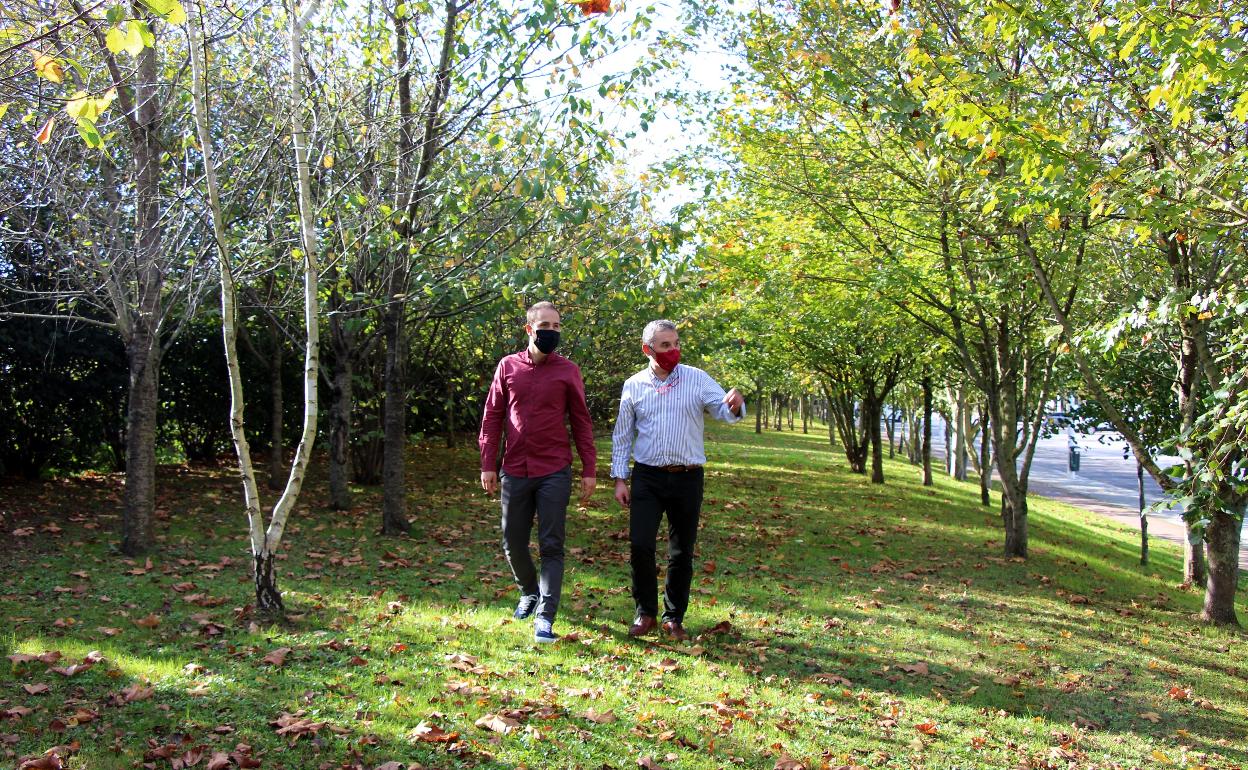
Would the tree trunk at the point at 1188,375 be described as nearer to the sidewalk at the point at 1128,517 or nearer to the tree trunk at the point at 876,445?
the sidewalk at the point at 1128,517

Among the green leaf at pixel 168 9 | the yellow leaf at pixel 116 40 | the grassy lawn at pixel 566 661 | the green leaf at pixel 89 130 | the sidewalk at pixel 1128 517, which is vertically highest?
the green leaf at pixel 168 9

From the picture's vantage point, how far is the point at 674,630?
5664mm

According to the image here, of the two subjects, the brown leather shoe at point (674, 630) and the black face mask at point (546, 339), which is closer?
the black face mask at point (546, 339)

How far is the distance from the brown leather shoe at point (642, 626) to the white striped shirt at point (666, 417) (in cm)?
95

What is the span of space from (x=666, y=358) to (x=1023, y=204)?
3.15 meters

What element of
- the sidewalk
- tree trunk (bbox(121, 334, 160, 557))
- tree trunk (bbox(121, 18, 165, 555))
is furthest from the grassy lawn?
the sidewalk

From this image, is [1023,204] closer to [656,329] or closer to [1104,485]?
[656,329]

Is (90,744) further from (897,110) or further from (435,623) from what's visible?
(897,110)

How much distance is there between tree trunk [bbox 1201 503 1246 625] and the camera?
822 cm

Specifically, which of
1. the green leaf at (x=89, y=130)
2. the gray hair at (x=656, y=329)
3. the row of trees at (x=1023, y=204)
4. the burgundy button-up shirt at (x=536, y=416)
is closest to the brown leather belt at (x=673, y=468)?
the burgundy button-up shirt at (x=536, y=416)

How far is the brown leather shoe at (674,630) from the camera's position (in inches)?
222

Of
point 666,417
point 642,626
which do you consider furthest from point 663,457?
point 642,626

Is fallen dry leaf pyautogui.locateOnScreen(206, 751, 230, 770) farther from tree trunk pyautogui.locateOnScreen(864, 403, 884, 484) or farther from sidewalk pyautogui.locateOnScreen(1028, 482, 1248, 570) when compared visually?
tree trunk pyautogui.locateOnScreen(864, 403, 884, 484)

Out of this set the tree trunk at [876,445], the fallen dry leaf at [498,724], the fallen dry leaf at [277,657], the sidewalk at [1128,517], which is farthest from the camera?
the sidewalk at [1128,517]
